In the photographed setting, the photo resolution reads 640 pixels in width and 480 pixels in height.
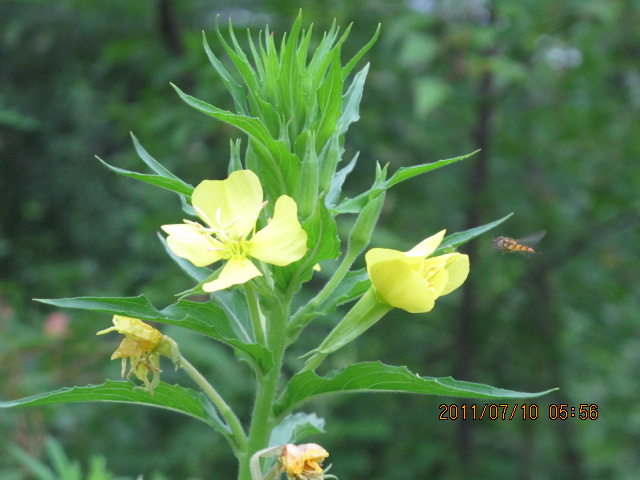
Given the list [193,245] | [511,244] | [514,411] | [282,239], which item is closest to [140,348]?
[193,245]

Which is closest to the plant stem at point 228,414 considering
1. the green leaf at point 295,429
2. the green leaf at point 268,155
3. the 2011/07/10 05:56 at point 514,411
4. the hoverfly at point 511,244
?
the green leaf at point 295,429

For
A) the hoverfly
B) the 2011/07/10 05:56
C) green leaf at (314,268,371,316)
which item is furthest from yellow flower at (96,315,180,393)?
the 2011/07/10 05:56

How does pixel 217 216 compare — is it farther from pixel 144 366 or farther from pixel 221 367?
pixel 221 367

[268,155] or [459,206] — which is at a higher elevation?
[268,155]

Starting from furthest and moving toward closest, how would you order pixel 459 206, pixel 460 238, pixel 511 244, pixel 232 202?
pixel 459 206 < pixel 511 244 < pixel 460 238 < pixel 232 202

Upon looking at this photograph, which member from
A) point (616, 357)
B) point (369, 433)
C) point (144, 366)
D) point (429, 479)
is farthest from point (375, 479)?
point (144, 366)

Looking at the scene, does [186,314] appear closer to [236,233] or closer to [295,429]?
[236,233]
